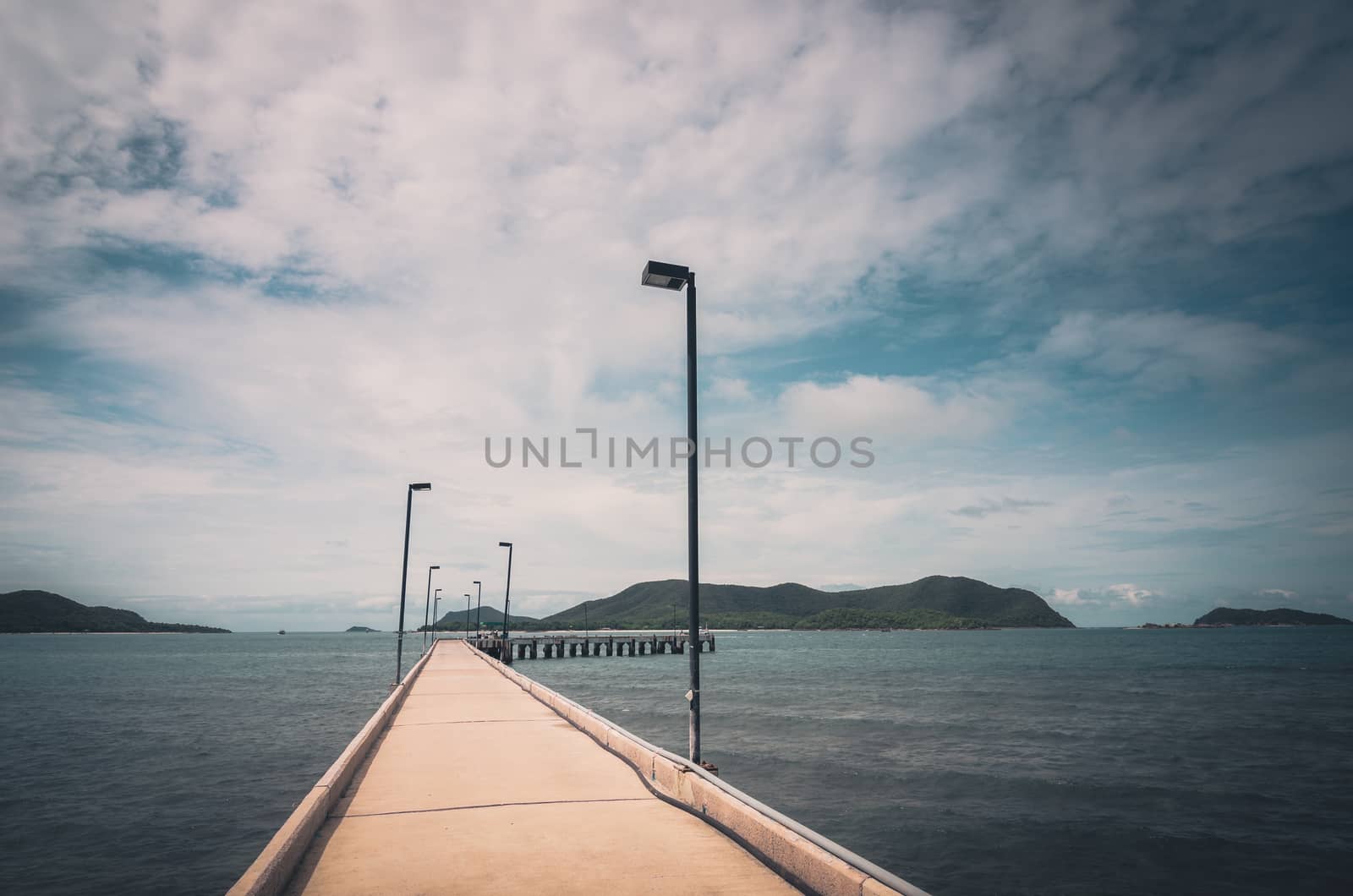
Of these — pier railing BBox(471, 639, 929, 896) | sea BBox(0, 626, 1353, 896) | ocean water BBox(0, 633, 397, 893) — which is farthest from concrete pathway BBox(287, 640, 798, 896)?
sea BBox(0, 626, 1353, 896)

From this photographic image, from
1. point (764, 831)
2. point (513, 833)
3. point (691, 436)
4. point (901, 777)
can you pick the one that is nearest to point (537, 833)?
point (513, 833)

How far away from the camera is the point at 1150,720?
3130cm

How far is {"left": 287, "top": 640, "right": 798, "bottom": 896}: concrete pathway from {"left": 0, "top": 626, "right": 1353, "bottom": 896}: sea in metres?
4.57

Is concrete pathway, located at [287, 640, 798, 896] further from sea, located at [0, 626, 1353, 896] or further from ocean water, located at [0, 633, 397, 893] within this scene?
sea, located at [0, 626, 1353, 896]

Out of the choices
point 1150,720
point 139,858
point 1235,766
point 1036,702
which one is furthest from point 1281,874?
point 1036,702

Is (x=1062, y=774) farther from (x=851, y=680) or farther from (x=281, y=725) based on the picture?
(x=851, y=680)

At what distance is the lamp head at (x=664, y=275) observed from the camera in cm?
1098

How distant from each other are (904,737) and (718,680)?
2750 centimetres

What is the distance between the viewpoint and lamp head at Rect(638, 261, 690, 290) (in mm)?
10977

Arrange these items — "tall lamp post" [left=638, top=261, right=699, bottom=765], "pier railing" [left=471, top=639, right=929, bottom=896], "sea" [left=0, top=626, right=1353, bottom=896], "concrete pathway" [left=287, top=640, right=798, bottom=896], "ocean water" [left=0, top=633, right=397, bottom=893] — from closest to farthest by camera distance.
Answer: "pier railing" [left=471, top=639, right=929, bottom=896] < "concrete pathway" [left=287, top=640, right=798, bottom=896] < "tall lamp post" [left=638, top=261, right=699, bottom=765] < "ocean water" [left=0, top=633, right=397, bottom=893] < "sea" [left=0, top=626, right=1353, bottom=896]

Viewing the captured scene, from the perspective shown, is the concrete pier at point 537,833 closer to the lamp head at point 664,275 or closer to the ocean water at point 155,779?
the ocean water at point 155,779

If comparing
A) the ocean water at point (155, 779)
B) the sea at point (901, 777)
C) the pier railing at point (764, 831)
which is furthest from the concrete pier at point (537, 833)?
the sea at point (901, 777)

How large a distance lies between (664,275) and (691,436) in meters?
2.26

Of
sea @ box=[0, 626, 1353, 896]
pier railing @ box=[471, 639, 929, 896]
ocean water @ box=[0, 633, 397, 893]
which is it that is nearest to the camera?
pier railing @ box=[471, 639, 929, 896]
